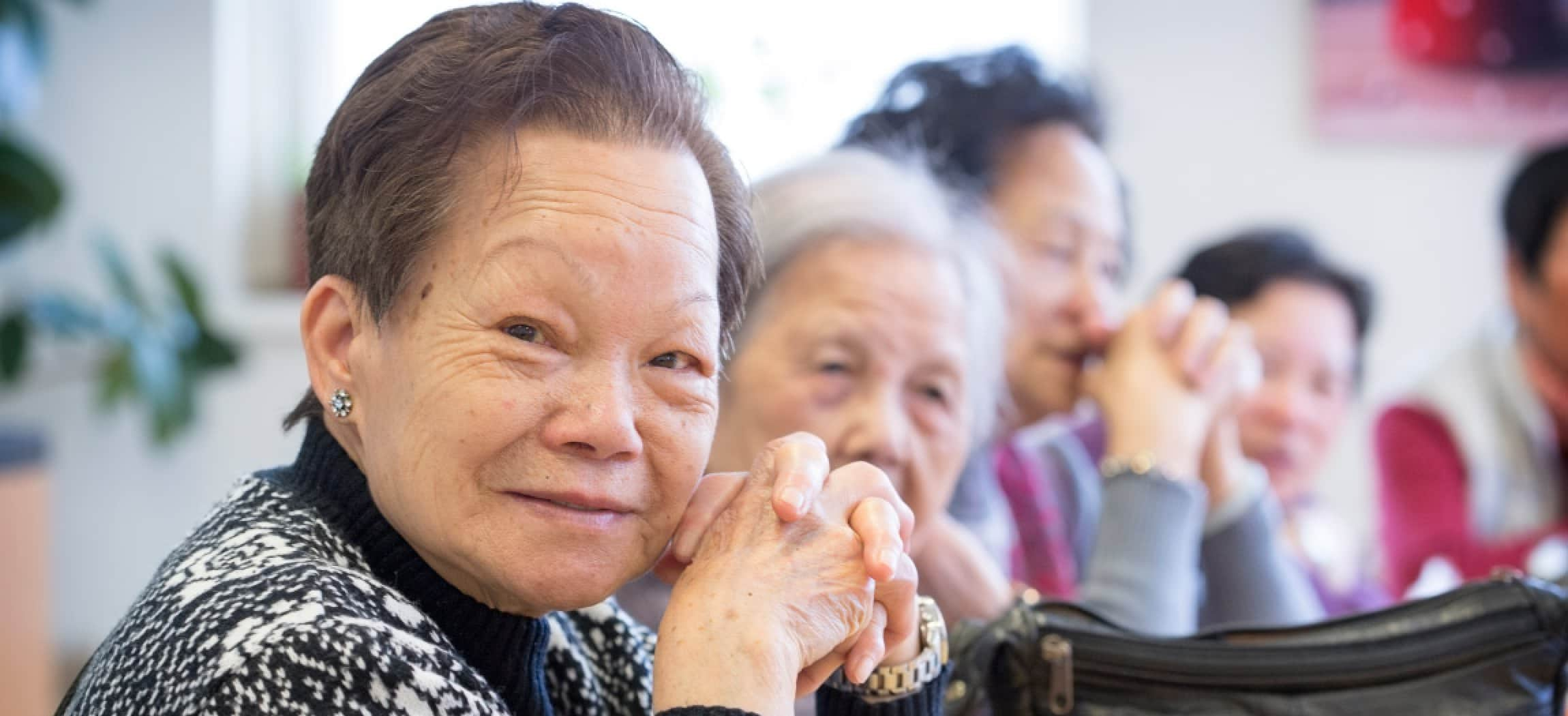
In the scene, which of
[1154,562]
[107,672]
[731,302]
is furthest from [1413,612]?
[107,672]

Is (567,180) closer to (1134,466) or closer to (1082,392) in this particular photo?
(1134,466)

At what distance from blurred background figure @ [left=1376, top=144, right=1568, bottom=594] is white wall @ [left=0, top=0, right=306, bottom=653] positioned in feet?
9.51

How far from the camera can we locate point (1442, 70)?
4195 millimetres

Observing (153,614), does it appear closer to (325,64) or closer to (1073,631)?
(1073,631)

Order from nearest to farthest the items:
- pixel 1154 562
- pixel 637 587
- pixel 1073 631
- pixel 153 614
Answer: pixel 153 614 < pixel 1073 631 < pixel 637 587 < pixel 1154 562

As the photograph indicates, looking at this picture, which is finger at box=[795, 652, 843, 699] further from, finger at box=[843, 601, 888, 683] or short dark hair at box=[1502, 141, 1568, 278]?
short dark hair at box=[1502, 141, 1568, 278]

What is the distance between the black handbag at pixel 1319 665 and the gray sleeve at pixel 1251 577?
2.03ft

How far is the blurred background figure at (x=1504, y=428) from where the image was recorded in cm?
262

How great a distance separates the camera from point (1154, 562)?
159 cm

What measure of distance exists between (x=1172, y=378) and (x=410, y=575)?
46.4 inches

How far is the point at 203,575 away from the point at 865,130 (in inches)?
54.4

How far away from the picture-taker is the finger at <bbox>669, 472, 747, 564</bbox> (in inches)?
38.5

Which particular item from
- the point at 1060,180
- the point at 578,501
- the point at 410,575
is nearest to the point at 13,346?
the point at 1060,180

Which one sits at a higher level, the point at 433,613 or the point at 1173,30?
the point at 1173,30
